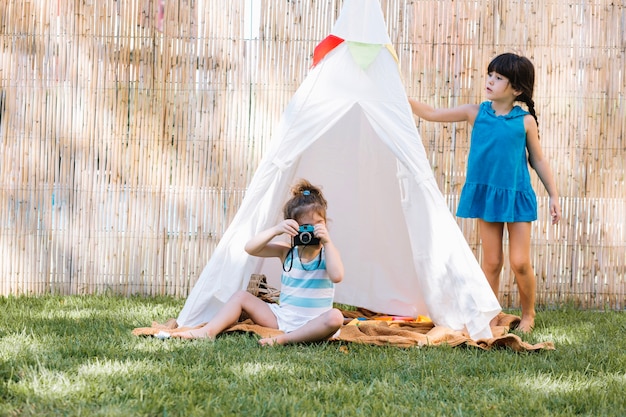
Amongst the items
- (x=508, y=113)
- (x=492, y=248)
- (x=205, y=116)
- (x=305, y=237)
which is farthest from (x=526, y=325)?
(x=205, y=116)

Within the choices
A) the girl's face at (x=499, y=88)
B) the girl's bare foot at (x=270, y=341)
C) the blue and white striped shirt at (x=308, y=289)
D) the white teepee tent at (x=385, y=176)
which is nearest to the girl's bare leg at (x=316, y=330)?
the girl's bare foot at (x=270, y=341)

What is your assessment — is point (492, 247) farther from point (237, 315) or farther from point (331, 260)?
point (237, 315)

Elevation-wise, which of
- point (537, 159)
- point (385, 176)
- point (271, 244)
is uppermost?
point (537, 159)

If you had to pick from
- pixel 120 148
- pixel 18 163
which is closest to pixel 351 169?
pixel 120 148

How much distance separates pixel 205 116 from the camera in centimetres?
481

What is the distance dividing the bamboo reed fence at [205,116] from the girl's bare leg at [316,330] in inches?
59.7

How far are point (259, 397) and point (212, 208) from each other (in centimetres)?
239

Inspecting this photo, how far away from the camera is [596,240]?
482cm

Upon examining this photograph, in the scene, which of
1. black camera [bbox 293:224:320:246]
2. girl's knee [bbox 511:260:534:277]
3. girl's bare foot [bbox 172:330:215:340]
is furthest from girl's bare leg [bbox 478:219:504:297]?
girl's bare foot [bbox 172:330:215:340]

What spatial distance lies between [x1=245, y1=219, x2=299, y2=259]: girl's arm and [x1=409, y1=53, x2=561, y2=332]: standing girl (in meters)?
0.99

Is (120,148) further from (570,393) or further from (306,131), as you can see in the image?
(570,393)

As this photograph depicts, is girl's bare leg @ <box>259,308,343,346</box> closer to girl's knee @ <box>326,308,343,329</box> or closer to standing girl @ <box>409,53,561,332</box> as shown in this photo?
girl's knee @ <box>326,308,343,329</box>

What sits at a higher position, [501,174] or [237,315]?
[501,174]

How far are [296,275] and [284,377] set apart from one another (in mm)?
917
